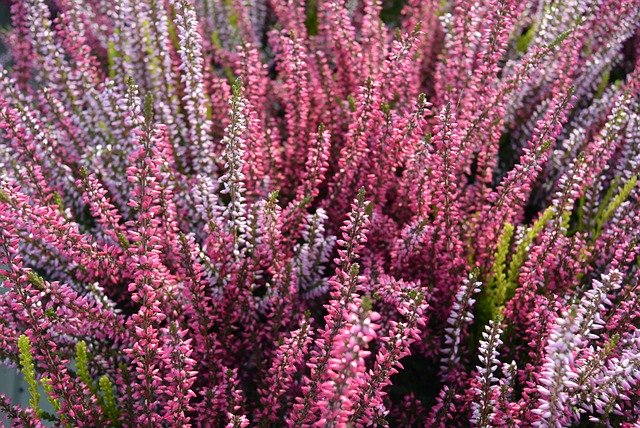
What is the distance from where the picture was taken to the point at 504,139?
289 centimetres

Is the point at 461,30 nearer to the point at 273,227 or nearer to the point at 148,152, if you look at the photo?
the point at 273,227

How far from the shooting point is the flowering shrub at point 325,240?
1579 millimetres

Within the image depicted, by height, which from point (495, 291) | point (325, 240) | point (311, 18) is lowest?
point (495, 291)

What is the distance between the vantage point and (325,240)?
2.05 metres

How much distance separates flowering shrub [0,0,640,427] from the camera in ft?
5.18

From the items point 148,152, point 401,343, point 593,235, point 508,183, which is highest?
point 148,152

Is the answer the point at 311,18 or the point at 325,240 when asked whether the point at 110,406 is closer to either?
the point at 325,240

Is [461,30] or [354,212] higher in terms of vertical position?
[461,30]

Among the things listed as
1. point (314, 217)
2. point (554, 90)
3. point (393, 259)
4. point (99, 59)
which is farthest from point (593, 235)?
point (99, 59)

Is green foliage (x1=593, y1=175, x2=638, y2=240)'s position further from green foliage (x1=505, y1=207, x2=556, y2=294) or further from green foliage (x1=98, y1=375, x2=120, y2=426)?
green foliage (x1=98, y1=375, x2=120, y2=426)

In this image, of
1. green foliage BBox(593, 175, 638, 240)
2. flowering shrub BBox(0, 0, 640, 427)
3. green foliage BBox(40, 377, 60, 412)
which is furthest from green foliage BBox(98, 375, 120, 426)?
green foliage BBox(593, 175, 638, 240)

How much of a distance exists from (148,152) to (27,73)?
72.4 inches

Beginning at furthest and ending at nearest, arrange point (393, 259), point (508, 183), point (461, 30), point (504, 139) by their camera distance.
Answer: point (504, 139) → point (461, 30) → point (393, 259) → point (508, 183)

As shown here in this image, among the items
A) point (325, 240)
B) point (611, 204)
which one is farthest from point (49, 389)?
point (611, 204)
